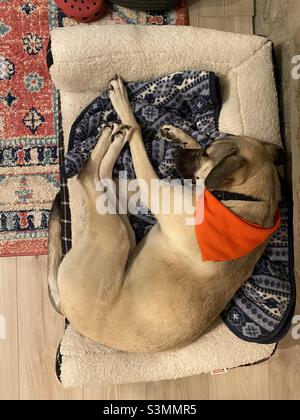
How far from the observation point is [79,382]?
2.52 meters

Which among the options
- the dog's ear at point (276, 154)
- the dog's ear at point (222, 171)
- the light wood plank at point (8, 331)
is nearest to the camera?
the dog's ear at point (222, 171)

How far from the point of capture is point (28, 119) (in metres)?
2.76

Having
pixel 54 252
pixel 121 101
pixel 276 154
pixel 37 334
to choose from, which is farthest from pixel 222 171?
pixel 37 334

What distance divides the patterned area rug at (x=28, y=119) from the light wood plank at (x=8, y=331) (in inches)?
5.2

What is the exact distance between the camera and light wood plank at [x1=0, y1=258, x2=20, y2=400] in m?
2.86

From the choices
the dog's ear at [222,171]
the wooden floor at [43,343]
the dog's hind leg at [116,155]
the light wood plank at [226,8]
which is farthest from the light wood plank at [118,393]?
the light wood plank at [226,8]

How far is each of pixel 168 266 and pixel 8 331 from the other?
131 cm

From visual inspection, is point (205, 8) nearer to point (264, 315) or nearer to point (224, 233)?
point (224, 233)

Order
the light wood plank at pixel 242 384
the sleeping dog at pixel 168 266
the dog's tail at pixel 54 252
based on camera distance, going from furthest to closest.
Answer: the light wood plank at pixel 242 384 → the dog's tail at pixel 54 252 → the sleeping dog at pixel 168 266

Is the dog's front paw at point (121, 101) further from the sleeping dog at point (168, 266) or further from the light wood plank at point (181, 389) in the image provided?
the light wood plank at point (181, 389)

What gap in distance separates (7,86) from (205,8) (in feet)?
4.37

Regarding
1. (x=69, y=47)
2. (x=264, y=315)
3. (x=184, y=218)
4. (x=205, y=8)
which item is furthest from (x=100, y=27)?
(x=264, y=315)

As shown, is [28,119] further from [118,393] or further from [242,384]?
[242,384]

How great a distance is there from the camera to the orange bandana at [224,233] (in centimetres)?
209
